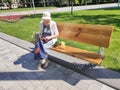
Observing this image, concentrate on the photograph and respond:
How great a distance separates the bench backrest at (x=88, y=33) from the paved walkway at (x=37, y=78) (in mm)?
871

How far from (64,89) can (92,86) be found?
0.61 m

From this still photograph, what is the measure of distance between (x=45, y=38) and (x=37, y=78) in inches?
43.7

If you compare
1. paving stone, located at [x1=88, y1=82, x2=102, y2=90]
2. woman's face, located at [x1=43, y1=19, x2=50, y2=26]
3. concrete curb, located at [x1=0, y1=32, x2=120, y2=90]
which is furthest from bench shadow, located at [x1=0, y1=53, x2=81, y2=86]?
woman's face, located at [x1=43, y1=19, x2=50, y2=26]

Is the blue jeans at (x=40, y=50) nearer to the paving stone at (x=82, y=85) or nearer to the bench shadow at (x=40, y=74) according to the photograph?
the bench shadow at (x=40, y=74)

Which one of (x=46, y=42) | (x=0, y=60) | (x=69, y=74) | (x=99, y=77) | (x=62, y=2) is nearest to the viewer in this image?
(x=99, y=77)

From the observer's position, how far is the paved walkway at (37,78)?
4188 millimetres

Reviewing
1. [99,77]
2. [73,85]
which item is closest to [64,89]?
[73,85]

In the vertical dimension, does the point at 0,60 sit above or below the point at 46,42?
below

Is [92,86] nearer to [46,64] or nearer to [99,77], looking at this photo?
[99,77]

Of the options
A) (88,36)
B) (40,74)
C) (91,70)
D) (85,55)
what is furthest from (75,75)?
(88,36)

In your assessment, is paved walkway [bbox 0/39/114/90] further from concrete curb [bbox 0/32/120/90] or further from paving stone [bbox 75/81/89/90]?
concrete curb [bbox 0/32/120/90]

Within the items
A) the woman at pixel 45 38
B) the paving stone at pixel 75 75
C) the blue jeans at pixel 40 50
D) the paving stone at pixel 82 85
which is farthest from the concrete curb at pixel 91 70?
the blue jeans at pixel 40 50

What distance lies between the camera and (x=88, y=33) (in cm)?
480

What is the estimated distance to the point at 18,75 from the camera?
4828mm
